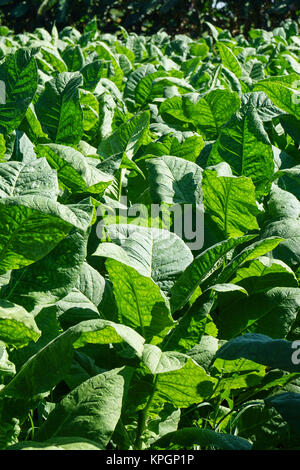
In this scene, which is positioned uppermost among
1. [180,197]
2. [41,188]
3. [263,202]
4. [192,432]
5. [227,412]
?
[41,188]

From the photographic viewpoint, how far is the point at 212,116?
2.21 metres

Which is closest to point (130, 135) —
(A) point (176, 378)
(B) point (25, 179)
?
(B) point (25, 179)

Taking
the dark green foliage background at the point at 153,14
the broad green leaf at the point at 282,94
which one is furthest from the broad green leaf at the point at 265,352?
the dark green foliage background at the point at 153,14

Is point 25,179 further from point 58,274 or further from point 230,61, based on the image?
point 230,61

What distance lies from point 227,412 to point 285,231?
478mm

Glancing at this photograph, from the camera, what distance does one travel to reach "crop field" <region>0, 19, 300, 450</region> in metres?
1.11

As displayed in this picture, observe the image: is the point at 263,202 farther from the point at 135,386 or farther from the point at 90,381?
the point at 90,381

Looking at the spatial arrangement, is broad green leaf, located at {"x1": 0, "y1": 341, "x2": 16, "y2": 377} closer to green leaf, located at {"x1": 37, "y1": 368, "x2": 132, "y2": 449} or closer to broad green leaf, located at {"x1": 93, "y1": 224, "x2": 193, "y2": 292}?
green leaf, located at {"x1": 37, "y1": 368, "x2": 132, "y2": 449}

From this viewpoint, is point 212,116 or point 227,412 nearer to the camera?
point 227,412

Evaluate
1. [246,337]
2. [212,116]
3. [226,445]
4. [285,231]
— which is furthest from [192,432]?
[212,116]

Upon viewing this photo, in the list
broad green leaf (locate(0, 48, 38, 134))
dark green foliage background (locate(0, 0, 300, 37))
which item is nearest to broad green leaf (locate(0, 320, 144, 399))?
broad green leaf (locate(0, 48, 38, 134))

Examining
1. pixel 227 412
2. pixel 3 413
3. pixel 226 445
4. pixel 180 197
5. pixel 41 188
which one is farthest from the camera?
pixel 180 197

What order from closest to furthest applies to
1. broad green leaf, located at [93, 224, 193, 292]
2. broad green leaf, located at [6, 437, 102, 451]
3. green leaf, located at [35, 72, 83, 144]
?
broad green leaf, located at [6, 437, 102, 451] < broad green leaf, located at [93, 224, 193, 292] < green leaf, located at [35, 72, 83, 144]

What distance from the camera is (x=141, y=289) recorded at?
47.5 inches
